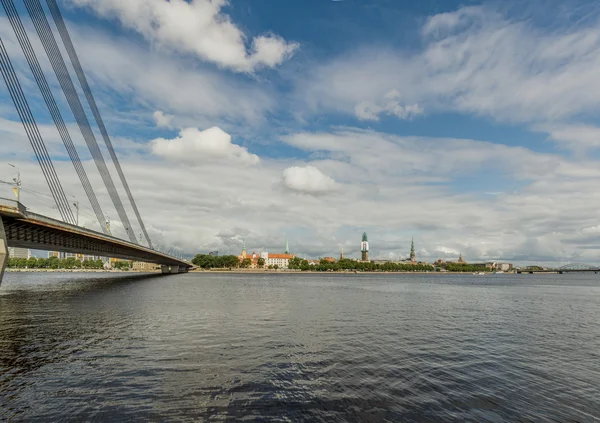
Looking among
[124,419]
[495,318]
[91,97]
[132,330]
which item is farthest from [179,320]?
[91,97]

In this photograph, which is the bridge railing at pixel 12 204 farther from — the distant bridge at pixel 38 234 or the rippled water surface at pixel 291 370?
the rippled water surface at pixel 291 370

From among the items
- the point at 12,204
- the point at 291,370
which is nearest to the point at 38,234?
the point at 12,204

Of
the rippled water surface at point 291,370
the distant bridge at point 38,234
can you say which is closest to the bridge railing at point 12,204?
the distant bridge at point 38,234

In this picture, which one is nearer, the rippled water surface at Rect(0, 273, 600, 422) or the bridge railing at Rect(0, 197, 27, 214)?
the rippled water surface at Rect(0, 273, 600, 422)

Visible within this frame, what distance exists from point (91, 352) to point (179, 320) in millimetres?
13641

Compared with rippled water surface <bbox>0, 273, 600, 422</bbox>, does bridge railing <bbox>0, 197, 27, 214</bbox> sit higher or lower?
higher

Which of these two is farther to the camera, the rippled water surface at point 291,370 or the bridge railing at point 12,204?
the bridge railing at point 12,204

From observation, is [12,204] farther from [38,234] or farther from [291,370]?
[291,370]

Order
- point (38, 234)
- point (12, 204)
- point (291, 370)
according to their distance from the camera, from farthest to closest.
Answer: point (38, 234) < point (12, 204) < point (291, 370)

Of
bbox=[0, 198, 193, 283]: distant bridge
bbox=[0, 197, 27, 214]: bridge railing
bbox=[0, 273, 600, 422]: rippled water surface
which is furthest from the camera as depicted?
bbox=[0, 198, 193, 283]: distant bridge

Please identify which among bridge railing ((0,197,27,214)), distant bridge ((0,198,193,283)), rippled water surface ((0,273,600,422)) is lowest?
rippled water surface ((0,273,600,422))

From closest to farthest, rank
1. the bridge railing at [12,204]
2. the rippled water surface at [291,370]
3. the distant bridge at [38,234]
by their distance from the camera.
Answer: the rippled water surface at [291,370], the bridge railing at [12,204], the distant bridge at [38,234]

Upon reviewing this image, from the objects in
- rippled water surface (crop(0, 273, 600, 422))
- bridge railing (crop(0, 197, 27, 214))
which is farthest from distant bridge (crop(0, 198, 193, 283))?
rippled water surface (crop(0, 273, 600, 422))

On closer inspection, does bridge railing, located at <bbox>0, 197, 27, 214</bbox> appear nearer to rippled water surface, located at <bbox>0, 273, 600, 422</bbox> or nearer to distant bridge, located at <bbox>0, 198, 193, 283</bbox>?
distant bridge, located at <bbox>0, 198, 193, 283</bbox>
